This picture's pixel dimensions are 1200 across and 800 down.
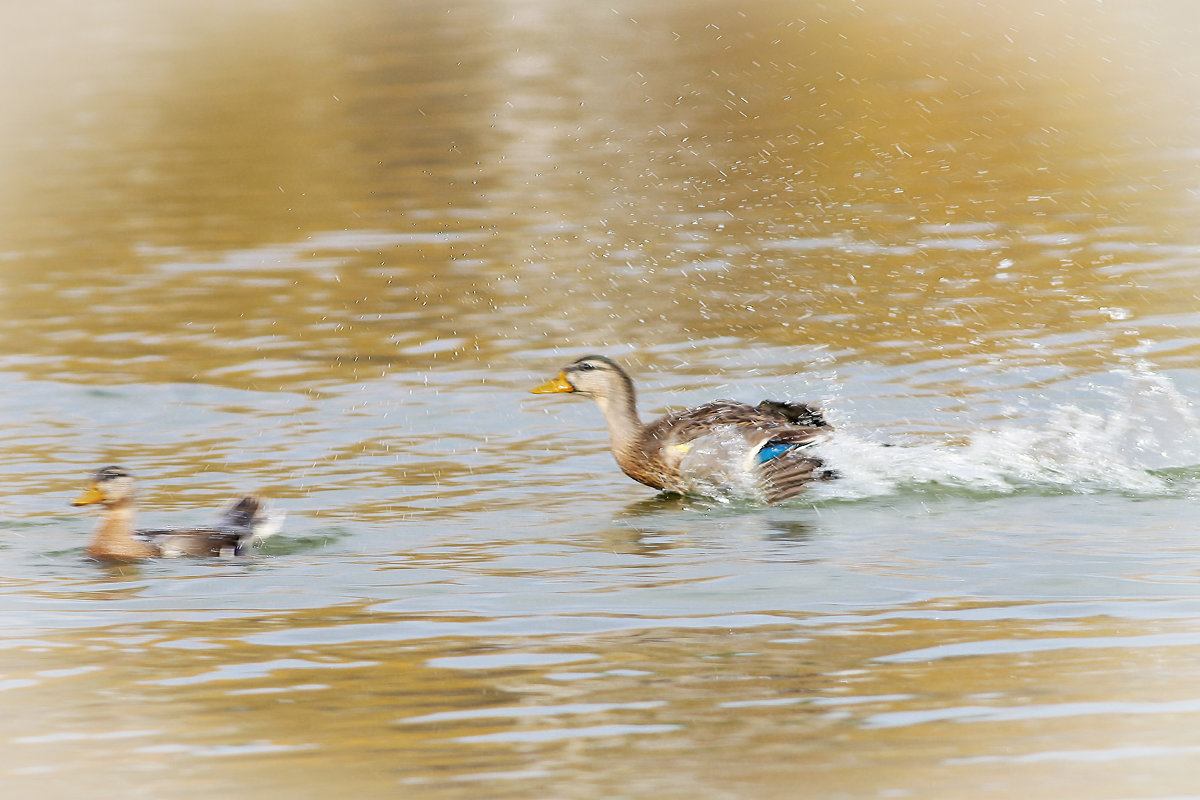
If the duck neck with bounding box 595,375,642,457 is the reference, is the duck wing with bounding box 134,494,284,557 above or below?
below

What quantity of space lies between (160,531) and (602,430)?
3993mm

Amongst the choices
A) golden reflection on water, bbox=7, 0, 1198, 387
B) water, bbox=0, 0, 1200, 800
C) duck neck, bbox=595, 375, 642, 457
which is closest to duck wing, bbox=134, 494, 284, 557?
water, bbox=0, 0, 1200, 800

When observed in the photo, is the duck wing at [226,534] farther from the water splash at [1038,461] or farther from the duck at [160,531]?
the water splash at [1038,461]

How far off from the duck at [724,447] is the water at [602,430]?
230 millimetres

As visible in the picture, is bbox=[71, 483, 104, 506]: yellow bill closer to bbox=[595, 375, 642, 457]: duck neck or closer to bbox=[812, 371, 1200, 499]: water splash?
bbox=[595, 375, 642, 457]: duck neck

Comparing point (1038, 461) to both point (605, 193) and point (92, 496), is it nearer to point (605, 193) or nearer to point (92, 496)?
point (92, 496)

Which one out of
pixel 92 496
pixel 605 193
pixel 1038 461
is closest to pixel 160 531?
pixel 92 496

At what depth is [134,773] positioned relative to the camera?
20.6 feet

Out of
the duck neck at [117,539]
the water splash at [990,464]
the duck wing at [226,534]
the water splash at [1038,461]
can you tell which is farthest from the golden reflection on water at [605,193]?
the duck neck at [117,539]

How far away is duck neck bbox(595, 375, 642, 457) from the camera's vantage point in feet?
38.3

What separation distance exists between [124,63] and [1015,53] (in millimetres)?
18702

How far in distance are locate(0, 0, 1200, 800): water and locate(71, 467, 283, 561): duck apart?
13 centimetres

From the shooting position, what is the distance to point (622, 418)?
11797 millimetres

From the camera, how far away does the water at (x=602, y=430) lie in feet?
21.5
